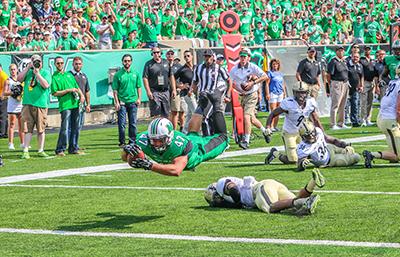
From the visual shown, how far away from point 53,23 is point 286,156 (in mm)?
13651

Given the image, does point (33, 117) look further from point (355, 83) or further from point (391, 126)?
point (355, 83)

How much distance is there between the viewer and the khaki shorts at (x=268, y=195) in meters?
11.4

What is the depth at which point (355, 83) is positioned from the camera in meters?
25.2

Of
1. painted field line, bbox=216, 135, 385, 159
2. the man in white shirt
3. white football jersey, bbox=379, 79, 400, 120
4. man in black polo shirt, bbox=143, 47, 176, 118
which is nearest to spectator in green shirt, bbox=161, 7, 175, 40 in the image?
man in black polo shirt, bbox=143, 47, 176, 118

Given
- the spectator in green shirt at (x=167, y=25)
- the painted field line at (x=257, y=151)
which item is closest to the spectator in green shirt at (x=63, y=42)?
→ the spectator in green shirt at (x=167, y=25)

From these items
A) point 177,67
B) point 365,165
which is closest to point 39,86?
point 177,67

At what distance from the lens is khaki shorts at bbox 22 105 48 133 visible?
1955cm

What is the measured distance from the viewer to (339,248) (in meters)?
9.25

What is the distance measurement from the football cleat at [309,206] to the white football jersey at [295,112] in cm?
505

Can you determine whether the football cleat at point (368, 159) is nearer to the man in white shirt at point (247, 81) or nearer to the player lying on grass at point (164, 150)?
the player lying on grass at point (164, 150)

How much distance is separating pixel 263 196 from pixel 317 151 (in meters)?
4.34

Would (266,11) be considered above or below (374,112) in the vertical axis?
above

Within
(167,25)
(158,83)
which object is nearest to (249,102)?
(158,83)

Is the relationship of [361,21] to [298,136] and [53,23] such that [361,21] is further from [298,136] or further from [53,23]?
[298,136]
